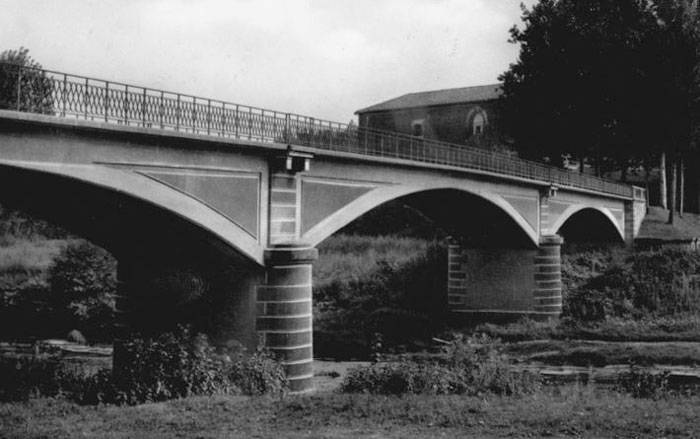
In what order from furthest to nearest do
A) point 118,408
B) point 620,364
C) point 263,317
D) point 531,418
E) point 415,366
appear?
point 620,364 → point 263,317 → point 415,366 → point 118,408 → point 531,418

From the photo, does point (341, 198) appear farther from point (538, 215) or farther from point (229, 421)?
point (538, 215)

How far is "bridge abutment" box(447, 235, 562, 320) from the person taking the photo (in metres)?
31.3

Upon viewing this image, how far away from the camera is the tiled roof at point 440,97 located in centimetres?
6159

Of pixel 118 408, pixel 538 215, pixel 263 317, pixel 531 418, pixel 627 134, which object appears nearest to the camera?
pixel 531 418

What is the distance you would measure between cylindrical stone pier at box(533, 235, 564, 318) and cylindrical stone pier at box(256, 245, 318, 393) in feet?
52.3

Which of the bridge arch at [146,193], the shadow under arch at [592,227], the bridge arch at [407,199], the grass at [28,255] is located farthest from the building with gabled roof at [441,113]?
the bridge arch at [146,193]

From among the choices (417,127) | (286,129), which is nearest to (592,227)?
(417,127)

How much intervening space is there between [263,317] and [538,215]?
17.4 meters

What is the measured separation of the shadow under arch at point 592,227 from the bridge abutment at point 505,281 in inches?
240

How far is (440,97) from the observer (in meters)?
64.4

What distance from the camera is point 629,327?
28047 mm

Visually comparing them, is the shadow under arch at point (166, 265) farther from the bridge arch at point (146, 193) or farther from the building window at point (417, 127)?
the building window at point (417, 127)

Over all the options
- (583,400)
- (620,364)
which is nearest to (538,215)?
(620,364)

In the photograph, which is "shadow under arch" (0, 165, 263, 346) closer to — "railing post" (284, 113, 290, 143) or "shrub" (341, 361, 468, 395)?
"railing post" (284, 113, 290, 143)
